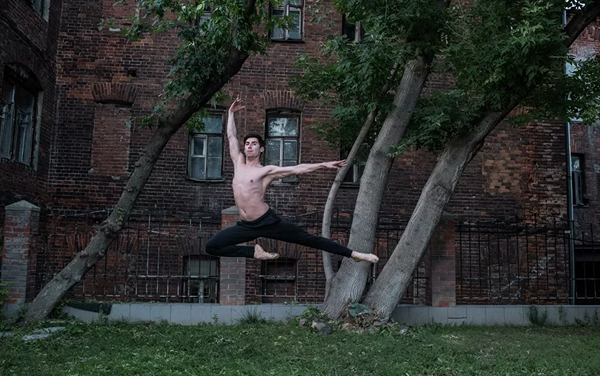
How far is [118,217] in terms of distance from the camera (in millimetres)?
9180

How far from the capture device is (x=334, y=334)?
847 cm

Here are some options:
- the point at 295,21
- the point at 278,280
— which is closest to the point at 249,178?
the point at 278,280

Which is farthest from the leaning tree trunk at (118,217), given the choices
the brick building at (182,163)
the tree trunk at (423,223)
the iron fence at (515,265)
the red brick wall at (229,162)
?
the iron fence at (515,265)

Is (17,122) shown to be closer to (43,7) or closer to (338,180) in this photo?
(43,7)

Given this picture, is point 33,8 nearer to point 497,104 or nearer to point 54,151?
point 54,151

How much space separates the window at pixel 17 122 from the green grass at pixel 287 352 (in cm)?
498

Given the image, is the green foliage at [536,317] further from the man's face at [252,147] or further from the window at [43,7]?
the window at [43,7]

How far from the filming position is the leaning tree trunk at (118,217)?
9109mm

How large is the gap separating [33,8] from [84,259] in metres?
6.24

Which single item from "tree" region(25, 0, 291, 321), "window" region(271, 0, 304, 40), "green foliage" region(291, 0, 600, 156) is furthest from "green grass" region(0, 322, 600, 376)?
"window" region(271, 0, 304, 40)

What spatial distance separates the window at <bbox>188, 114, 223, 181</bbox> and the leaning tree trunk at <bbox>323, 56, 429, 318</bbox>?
528cm

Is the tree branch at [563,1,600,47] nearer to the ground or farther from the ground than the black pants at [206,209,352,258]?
farther from the ground

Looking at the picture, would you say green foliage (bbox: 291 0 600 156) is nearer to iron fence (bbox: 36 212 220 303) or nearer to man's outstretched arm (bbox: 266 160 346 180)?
man's outstretched arm (bbox: 266 160 346 180)

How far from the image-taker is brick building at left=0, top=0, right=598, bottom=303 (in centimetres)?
1288
